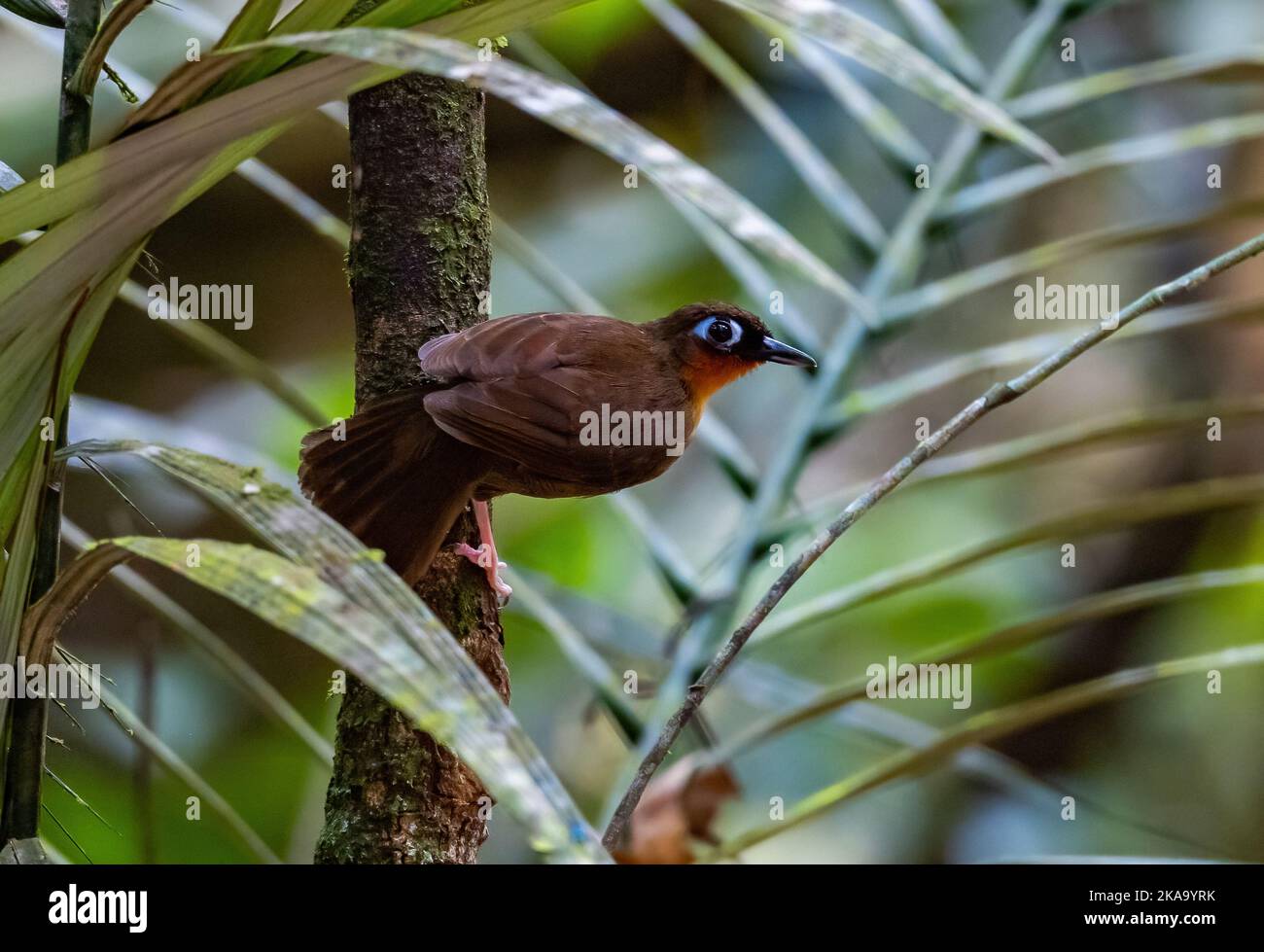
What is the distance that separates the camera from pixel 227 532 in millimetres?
3137

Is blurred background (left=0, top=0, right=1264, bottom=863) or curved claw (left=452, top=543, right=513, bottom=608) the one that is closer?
curved claw (left=452, top=543, right=513, bottom=608)

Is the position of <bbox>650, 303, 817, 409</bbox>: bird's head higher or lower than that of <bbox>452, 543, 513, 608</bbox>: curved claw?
higher

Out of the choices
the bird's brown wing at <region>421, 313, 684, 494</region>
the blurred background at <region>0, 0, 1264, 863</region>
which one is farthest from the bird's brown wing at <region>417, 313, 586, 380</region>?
the blurred background at <region>0, 0, 1264, 863</region>

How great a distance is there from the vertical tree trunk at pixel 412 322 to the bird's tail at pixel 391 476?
49 millimetres

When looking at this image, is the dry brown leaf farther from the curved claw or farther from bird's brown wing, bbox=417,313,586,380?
bird's brown wing, bbox=417,313,586,380

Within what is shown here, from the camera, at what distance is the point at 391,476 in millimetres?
1954

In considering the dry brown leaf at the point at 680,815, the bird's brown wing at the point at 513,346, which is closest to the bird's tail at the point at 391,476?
the bird's brown wing at the point at 513,346

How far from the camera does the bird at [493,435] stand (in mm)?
1884

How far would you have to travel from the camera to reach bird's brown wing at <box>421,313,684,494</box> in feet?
6.19

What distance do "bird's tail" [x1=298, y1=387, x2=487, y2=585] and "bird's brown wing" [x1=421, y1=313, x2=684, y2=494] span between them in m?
0.07

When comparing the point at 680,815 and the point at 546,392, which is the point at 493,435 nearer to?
the point at 546,392

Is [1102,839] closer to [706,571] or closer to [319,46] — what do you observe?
[706,571]

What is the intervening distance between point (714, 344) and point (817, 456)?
2.14ft

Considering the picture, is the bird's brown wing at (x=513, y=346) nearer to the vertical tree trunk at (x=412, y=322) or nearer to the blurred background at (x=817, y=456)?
the vertical tree trunk at (x=412, y=322)
